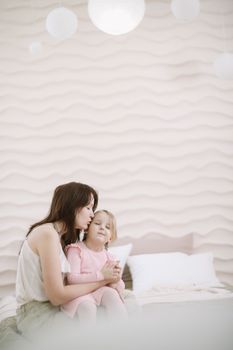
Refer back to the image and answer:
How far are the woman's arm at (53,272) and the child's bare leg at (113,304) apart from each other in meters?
0.09

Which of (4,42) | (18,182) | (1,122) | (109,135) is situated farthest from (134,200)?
(4,42)

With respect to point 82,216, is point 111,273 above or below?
below

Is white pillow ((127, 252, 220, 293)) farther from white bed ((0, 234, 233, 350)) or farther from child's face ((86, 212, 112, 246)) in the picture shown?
child's face ((86, 212, 112, 246))

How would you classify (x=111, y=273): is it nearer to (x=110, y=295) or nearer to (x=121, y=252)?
(x=110, y=295)

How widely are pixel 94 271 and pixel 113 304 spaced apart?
374mm

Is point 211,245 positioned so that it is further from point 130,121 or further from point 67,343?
point 67,343

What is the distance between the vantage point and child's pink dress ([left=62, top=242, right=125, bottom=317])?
176 cm

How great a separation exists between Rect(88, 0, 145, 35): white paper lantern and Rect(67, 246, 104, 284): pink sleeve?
3.80ft

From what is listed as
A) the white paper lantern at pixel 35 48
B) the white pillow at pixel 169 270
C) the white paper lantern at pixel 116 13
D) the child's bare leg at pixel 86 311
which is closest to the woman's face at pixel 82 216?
the child's bare leg at pixel 86 311

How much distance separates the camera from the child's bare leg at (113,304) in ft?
5.72

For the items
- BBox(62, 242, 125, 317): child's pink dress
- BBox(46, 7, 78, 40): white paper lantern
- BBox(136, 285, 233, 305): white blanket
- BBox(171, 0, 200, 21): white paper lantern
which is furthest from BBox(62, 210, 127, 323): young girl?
BBox(171, 0, 200, 21): white paper lantern

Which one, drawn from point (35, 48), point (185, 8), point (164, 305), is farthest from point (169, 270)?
point (35, 48)

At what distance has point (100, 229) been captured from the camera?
224cm

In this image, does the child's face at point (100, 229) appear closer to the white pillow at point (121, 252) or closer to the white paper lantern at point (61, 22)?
the white pillow at point (121, 252)
